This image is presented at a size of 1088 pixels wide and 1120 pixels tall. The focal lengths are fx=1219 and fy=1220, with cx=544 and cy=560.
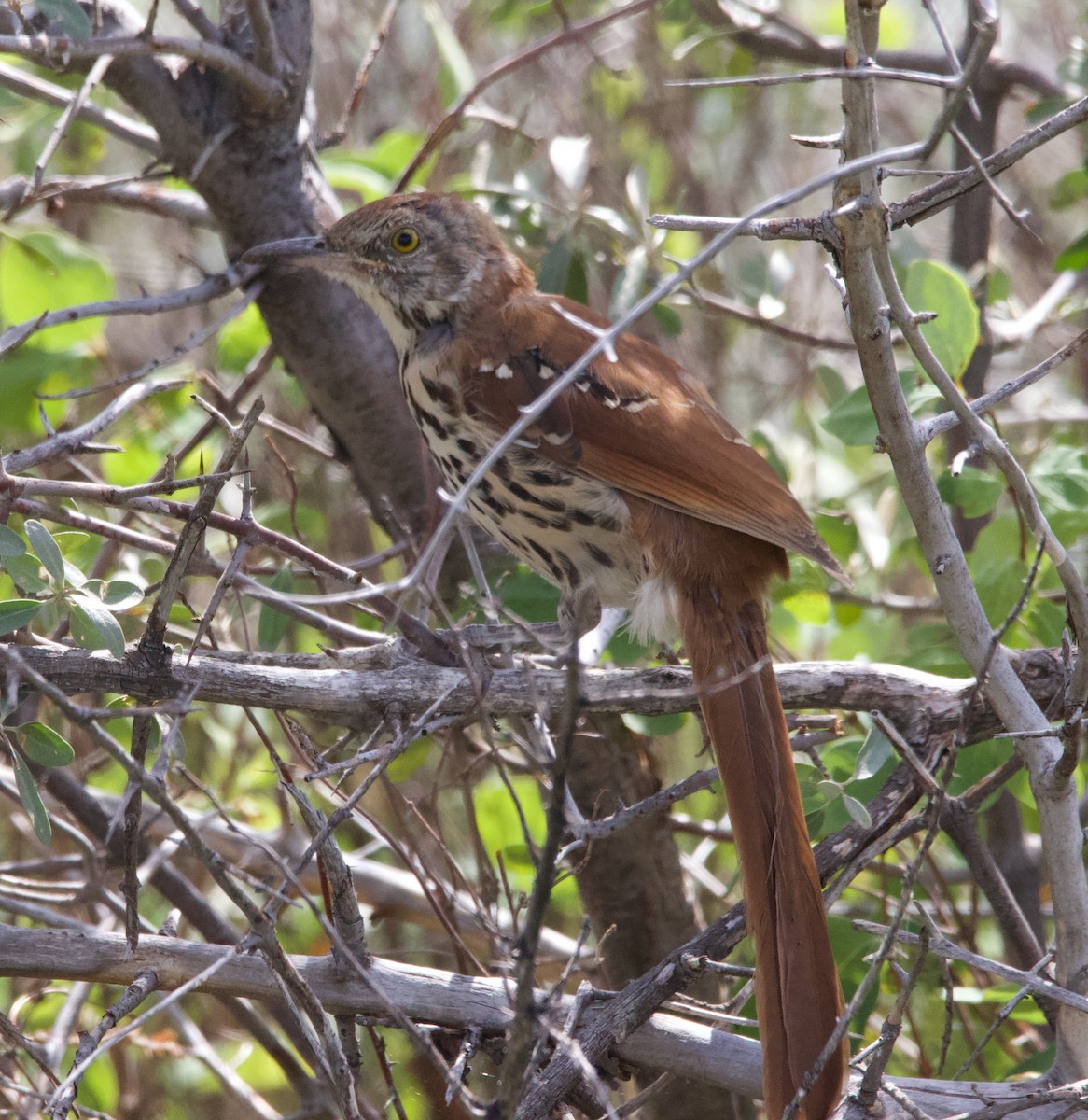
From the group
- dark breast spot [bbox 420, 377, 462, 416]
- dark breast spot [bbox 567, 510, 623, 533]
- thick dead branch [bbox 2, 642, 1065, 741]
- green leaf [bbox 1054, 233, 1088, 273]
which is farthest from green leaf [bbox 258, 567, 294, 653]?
green leaf [bbox 1054, 233, 1088, 273]

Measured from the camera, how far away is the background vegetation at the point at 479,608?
1.79 metres

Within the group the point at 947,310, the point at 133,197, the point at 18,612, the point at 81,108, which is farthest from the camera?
the point at 133,197

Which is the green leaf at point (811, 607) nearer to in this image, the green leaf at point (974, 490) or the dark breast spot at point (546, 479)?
the green leaf at point (974, 490)

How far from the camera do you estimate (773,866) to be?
6.91 ft

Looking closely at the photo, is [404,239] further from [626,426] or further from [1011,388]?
Answer: [1011,388]

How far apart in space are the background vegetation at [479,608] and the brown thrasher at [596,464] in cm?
12

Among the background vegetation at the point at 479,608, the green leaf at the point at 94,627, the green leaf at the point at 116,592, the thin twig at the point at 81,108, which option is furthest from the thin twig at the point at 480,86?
the green leaf at the point at 94,627

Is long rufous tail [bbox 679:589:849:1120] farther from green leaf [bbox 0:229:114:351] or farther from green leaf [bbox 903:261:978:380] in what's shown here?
green leaf [bbox 0:229:114:351]

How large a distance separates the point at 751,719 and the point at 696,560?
432mm

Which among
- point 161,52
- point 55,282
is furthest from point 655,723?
point 55,282

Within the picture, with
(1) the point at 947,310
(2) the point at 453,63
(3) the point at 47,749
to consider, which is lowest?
(3) the point at 47,749

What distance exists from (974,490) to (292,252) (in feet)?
5.08

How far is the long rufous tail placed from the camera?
1873mm

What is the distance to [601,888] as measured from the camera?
9.57 feet
